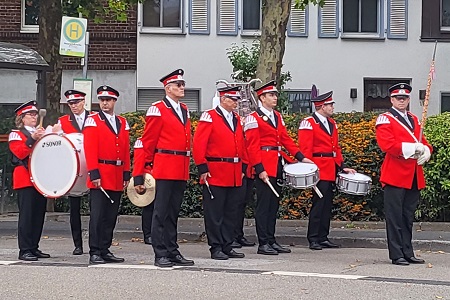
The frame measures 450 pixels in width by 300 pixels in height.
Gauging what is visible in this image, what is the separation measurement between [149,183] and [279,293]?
373 centimetres

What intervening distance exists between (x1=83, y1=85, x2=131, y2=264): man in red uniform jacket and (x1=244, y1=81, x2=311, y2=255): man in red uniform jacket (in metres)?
1.71

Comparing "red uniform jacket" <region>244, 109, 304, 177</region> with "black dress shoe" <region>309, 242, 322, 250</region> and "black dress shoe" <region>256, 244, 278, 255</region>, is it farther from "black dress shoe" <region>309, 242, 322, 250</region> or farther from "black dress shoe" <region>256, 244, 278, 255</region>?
"black dress shoe" <region>309, 242, 322, 250</region>

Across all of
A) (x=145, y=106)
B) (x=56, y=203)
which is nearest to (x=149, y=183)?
(x=56, y=203)

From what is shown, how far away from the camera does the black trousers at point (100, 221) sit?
11.3m

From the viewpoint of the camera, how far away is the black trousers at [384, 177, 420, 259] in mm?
11258

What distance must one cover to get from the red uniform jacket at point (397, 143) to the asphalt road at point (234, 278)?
100 centimetres

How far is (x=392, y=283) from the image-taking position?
32.0ft

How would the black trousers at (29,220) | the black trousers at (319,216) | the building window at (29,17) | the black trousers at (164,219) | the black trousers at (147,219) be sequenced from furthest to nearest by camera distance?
1. the building window at (29,17)
2. the black trousers at (147,219)
3. the black trousers at (319,216)
4. the black trousers at (29,220)
5. the black trousers at (164,219)

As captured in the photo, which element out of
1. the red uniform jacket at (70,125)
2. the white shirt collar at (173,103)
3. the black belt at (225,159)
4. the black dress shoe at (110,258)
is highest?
the white shirt collar at (173,103)

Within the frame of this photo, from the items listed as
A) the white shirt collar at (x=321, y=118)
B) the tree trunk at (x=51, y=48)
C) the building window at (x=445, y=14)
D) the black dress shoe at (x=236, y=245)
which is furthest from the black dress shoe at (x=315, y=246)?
the building window at (x=445, y=14)

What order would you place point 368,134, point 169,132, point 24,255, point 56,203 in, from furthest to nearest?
point 56,203, point 368,134, point 24,255, point 169,132

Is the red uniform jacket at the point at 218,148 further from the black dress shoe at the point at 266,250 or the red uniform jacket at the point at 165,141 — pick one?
the black dress shoe at the point at 266,250

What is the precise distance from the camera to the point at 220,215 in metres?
11.6

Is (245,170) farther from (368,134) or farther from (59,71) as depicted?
(59,71)
